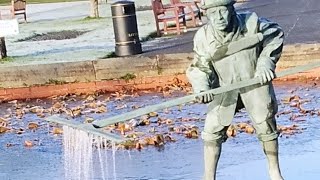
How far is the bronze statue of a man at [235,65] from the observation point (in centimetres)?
688

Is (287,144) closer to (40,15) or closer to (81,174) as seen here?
(81,174)

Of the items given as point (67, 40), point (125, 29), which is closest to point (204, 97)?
point (125, 29)

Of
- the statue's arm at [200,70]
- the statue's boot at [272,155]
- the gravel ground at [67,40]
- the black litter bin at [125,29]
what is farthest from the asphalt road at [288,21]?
the statue's arm at [200,70]

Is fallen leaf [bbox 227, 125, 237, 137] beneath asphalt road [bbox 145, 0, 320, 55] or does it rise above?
above

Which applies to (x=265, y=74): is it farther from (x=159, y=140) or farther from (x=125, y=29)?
(x=125, y=29)

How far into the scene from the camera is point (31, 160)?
1040cm

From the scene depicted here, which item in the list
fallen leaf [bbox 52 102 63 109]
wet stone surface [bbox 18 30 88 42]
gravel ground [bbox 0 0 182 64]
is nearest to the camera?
fallen leaf [bbox 52 102 63 109]

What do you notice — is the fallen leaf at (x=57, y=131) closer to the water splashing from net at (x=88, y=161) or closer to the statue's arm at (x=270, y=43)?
the water splashing from net at (x=88, y=161)

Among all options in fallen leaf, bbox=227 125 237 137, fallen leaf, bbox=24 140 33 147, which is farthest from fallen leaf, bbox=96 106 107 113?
fallen leaf, bbox=227 125 237 137

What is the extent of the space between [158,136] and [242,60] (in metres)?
3.82

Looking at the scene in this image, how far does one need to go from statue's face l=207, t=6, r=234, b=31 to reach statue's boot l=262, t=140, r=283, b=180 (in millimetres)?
1039

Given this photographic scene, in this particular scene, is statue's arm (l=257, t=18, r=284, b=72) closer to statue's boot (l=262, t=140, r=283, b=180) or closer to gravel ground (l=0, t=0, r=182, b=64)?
statue's boot (l=262, t=140, r=283, b=180)

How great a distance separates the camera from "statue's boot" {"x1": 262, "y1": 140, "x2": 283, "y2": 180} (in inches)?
287

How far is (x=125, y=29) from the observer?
18.6 m
